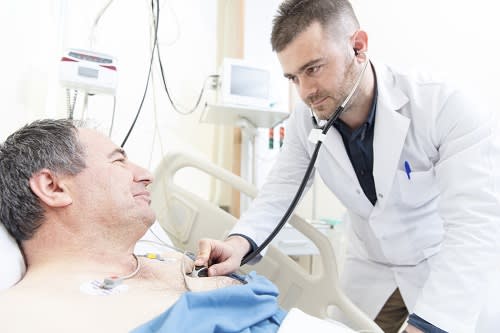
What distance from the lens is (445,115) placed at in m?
1.17

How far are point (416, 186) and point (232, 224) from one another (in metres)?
0.66

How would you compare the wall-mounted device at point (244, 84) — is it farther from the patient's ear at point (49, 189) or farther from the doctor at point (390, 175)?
the patient's ear at point (49, 189)

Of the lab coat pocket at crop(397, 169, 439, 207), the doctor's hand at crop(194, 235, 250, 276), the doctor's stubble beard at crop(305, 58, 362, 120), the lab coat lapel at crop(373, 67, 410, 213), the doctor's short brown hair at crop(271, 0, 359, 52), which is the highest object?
the doctor's short brown hair at crop(271, 0, 359, 52)

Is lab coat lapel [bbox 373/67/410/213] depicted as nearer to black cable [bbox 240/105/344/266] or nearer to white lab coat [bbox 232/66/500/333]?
white lab coat [bbox 232/66/500/333]

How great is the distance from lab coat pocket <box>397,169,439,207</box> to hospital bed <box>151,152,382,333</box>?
Answer: 30 centimetres

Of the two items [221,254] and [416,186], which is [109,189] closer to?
[221,254]

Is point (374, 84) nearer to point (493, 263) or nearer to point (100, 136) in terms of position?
point (493, 263)

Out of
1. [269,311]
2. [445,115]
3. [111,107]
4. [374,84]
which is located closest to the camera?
[269,311]

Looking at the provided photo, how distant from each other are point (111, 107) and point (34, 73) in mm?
508

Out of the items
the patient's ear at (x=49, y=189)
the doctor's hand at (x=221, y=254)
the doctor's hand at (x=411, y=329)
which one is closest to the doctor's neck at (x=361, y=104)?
the doctor's hand at (x=221, y=254)

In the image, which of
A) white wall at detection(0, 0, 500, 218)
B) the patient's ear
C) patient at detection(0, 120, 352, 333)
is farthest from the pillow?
white wall at detection(0, 0, 500, 218)

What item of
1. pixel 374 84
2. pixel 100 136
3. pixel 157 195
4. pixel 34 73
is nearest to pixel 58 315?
pixel 100 136

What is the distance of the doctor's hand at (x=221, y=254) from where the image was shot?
107 centimetres

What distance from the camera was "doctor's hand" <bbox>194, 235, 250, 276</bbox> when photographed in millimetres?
1071
